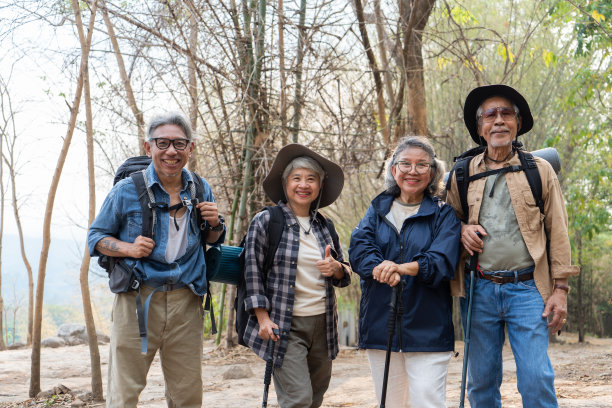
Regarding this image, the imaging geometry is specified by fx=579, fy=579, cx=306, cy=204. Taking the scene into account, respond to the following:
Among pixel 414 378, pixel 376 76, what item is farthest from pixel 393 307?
pixel 376 76

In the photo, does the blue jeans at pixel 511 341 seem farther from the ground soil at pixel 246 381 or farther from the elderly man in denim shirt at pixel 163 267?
the ground soil at pixel 246 381

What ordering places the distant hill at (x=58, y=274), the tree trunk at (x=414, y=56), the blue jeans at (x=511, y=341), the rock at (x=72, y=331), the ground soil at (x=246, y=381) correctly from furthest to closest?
the distant hill at (x=58, y=274), the rock at (x=72, y=331), the tree trunk at (x=414, y=56), the ground soil at (x=246, y=381), the blue jeans at (x=511, y=341)

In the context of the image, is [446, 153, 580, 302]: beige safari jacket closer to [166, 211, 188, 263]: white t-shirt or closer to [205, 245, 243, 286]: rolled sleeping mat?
[205, 245, 243, 286]: rolled sleeping mat

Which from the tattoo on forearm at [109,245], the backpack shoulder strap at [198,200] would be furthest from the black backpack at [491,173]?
the tattoo on forearm at [109,245]

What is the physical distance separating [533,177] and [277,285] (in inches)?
55.4

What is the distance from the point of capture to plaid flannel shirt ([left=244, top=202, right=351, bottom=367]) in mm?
2986

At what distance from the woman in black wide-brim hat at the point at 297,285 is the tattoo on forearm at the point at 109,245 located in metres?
0.66

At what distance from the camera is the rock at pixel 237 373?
659 centimetres

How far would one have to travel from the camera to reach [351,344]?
1068 cm

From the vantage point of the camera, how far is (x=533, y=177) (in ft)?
9.46

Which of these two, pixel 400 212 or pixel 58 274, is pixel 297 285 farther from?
pixel 58 274

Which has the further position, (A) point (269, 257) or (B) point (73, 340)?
(B) point (73, 340)

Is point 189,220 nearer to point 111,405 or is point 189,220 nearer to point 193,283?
point 193,283

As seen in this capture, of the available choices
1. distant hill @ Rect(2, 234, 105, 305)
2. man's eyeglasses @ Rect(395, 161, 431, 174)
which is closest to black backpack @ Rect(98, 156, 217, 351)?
man's eyeglasses @ Rect(395, 161, 431, 174)
